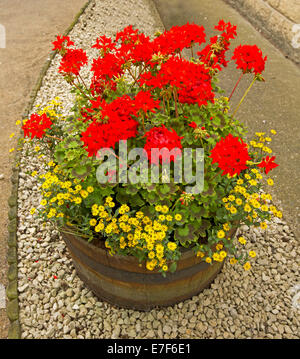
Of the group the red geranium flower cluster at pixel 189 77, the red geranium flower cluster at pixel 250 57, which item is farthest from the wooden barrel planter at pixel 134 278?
the red geranium flower cluster at pixel 250 57

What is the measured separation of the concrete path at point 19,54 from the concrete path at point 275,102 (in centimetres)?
244

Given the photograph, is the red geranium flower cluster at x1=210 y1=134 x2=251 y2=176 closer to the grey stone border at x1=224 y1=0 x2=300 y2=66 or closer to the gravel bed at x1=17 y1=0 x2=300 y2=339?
the gravel bed at x1=17 y1=0 x2=300 y2=339

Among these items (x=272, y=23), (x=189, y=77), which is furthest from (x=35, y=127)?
(x=272, y=23)

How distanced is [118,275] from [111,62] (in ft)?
4.77

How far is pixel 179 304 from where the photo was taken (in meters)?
2.47

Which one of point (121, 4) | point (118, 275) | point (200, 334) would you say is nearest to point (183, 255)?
point (118, 275)

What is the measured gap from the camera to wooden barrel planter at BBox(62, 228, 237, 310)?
2016 millimetres

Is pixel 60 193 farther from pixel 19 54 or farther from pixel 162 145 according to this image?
pixel 19 54

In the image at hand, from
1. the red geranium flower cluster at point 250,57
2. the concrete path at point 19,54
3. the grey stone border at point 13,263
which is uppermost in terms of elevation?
the red geranium flower cluster at point 250,57

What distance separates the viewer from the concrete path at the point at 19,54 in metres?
3.55

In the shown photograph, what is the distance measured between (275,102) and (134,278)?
3.51m

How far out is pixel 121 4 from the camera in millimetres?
7168

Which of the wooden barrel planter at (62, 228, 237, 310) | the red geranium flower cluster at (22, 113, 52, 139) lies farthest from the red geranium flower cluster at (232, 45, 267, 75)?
the red geranium flower cluster at (22, 113, 52, 139)

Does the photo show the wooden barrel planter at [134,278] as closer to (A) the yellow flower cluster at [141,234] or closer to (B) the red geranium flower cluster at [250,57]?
(A) the yellow flower cluster at [141,234]
